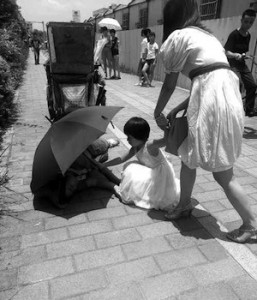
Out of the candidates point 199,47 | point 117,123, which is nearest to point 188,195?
point 199,47

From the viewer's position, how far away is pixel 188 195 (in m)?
2.84

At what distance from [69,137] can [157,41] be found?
10.8 m

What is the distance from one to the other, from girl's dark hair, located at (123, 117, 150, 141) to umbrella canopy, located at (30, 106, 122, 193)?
198 millimetres

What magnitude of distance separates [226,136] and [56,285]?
161 centimetres

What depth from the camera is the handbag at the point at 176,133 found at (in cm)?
259

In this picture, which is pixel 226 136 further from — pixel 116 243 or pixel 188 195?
pixel 116 243

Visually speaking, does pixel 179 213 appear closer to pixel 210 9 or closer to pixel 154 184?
pixel 154 184

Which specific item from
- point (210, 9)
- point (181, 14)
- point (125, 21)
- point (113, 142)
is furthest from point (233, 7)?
point (125, 21)

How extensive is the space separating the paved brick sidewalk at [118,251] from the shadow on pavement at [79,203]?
0.01 metres

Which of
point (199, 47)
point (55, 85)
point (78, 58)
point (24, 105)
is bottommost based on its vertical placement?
point (24, 105)

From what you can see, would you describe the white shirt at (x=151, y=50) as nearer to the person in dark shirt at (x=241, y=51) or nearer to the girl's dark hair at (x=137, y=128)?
the person in dark shirt at (x=241, y=51)

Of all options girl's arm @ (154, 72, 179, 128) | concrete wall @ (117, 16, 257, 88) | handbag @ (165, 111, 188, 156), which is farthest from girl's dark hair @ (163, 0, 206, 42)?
concrete wall @ (117, 16, 257, 88)

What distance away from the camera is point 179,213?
293 centimetres

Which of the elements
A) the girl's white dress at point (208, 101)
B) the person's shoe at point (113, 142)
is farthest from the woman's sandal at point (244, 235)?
the person's shoe at point (113, 142)
